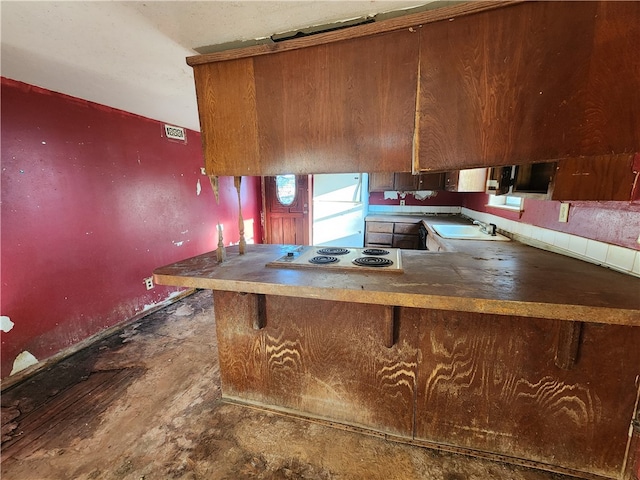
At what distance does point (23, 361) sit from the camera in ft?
6.83

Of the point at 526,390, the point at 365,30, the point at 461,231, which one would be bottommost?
the point at 526,390

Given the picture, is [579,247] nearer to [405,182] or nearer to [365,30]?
[365,30]

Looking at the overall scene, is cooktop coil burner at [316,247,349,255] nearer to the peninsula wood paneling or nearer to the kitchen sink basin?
the peninsula wood paneling

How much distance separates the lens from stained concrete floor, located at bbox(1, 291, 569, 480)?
1375 mm

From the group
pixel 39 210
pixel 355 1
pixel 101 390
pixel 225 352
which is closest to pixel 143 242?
pixel 39 210

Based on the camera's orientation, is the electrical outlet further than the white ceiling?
Yes

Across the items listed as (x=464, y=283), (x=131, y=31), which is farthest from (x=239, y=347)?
(x=131, y=31)

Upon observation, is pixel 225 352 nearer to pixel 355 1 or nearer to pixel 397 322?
pixel 397 322

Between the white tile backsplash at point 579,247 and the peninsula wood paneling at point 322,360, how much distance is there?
3.47ft

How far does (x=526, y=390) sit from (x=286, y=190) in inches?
186

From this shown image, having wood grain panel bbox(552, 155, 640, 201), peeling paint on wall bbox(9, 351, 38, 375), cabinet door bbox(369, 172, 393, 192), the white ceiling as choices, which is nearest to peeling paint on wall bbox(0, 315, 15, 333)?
peeling paint on wall bbox(9, 351, 38, 375)

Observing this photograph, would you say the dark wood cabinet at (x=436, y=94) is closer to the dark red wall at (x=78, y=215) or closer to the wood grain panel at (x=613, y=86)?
the wood grain panel at (x=613, y=86)

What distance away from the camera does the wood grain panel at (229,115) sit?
4.79ft

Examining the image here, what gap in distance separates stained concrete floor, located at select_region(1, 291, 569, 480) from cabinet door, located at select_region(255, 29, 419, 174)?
1.52m
